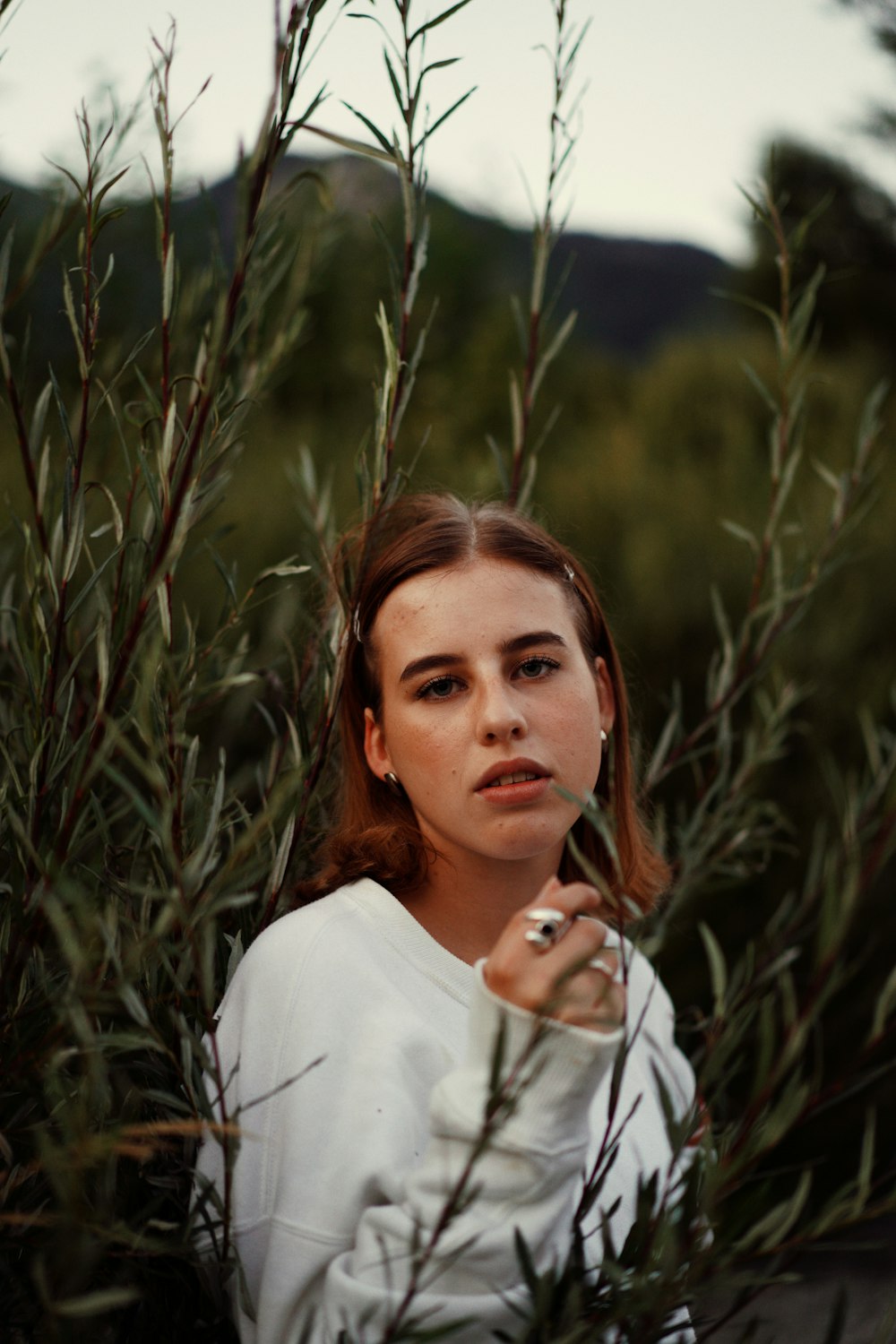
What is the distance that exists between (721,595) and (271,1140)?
10.3 ft

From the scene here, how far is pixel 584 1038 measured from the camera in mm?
1098

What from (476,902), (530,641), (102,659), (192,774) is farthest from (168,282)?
(476,902)

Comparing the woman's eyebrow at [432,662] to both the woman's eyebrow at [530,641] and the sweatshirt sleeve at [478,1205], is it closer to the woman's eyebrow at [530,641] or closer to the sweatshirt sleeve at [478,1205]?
the woman's eyebrow at [530,641]

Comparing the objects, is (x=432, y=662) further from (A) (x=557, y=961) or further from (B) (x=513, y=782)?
(A) (x=557, y=961)

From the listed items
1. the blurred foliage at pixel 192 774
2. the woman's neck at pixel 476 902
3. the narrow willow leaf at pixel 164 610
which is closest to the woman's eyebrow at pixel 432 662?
the blurred foliage at pixel 192 774

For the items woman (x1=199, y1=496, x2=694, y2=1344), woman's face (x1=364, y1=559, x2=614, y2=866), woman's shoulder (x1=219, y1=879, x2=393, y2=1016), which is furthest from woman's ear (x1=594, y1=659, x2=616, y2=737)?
woman's shoulder (x1=219, y1=879, x2=393, y2=1016)

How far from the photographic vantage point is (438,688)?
5.06ft

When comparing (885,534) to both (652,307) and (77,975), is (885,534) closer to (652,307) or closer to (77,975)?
(77,975)

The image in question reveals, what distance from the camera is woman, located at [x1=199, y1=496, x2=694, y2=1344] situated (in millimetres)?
1104

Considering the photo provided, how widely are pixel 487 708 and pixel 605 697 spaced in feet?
1.24

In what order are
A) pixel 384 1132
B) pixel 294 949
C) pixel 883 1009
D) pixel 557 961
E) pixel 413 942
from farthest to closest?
pixel 413 942 → pixel 294 949 → pixel 384 1132 → pixel 557 961 → pixel 883 1009

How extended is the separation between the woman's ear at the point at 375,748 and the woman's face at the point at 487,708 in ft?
0.06

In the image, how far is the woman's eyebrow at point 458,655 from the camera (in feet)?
5.01

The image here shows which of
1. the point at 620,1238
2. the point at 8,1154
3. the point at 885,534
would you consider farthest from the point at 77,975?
the point at 885,534
